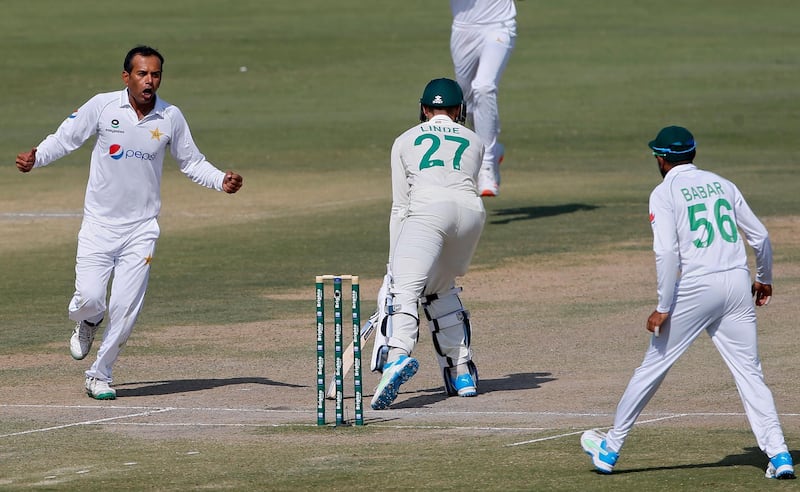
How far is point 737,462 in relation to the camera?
8.75 metres

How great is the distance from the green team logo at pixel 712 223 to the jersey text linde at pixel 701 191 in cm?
4

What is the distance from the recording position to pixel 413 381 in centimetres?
1183

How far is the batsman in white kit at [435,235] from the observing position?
418 inches

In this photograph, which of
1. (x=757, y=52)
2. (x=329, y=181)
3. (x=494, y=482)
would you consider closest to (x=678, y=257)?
(x=494, y=482)

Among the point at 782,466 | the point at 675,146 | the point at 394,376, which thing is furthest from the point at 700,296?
the point at 394,376

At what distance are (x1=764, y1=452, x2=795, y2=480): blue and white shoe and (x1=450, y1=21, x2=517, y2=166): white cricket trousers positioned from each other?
1146 cm

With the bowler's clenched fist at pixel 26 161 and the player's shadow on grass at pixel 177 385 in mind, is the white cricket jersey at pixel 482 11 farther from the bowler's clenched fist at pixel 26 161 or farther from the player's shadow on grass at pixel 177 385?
the bowler's clenched fist at pixel 26 161

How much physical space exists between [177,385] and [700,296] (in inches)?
178

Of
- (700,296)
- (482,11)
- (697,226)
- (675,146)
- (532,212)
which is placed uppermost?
(482,11)

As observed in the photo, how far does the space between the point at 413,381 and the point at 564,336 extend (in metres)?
2.00

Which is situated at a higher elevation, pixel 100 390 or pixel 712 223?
pixel 712 223

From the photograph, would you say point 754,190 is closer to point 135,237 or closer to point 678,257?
point 135,237

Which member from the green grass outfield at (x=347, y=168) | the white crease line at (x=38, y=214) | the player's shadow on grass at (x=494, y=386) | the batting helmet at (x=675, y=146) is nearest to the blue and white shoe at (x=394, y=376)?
the green grass outfield at (x=347, y=168)

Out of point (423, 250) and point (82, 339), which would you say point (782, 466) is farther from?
point (82, 339)
